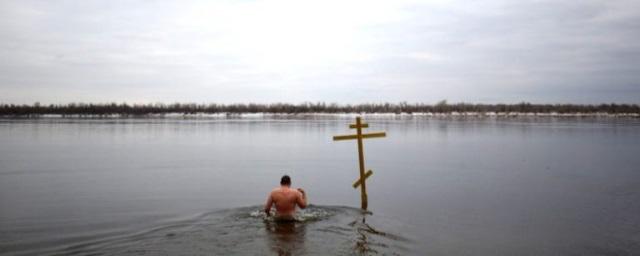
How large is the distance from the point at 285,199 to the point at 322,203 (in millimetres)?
3111

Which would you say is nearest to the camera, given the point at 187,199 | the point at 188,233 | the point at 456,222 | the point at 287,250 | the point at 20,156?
the point at 287,250

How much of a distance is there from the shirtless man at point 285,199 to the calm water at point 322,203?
0.37 metres

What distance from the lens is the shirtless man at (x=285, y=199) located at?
40.8ft

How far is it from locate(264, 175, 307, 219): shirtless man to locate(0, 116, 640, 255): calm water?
14.7 inches

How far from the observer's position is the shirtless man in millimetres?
12430

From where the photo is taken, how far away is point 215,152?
2908 cm

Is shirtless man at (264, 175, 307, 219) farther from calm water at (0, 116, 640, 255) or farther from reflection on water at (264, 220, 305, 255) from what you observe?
calm water at (0, 116, 640, 255)

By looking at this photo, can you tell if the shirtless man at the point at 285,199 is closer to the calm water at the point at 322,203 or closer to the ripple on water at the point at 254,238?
the ripple on water at the point at 254,238

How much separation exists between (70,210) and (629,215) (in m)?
14.3

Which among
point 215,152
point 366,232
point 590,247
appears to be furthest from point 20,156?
point 590,247

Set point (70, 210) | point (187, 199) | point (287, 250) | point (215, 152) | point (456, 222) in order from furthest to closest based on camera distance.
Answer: point (215, 152), point (187, 199), point (70, 210), point (456, 222), point (287, 250)

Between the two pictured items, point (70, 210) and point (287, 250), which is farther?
point (70, 210)

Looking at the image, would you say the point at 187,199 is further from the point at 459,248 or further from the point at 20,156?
the point at 20,156

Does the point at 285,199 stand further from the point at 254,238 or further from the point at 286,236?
the point at 254,238
